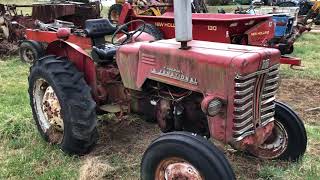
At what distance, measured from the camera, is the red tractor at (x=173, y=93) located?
3.09 metres

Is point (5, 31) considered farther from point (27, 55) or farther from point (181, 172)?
point (181, 172)

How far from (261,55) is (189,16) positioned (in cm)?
60

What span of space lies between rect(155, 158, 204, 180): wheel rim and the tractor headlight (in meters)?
0.39

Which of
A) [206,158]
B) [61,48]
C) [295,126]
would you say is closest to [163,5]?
[61,48]

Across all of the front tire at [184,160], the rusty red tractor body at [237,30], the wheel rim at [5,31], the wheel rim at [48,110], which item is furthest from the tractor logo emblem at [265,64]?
the wheel rim at [5,31]

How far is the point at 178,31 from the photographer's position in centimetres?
313

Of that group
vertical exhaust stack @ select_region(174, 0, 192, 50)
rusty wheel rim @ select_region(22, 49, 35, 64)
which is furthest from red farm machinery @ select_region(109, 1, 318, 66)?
vertical exhaust stack @ select_region(174, 0, 192, 50)

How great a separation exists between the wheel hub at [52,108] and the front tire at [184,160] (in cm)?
139

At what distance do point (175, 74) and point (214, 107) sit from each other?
1.71 ft

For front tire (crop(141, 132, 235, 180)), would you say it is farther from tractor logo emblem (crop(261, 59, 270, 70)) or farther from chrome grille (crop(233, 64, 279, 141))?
tractor logo emblem (crop(261, 59, 270, 70))

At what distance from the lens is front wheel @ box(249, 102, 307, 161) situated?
12.7 feet

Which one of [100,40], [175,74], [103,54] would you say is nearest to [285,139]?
[175,74]

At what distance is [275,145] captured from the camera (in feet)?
13.3

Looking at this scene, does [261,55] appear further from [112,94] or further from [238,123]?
Result: [112,94]
